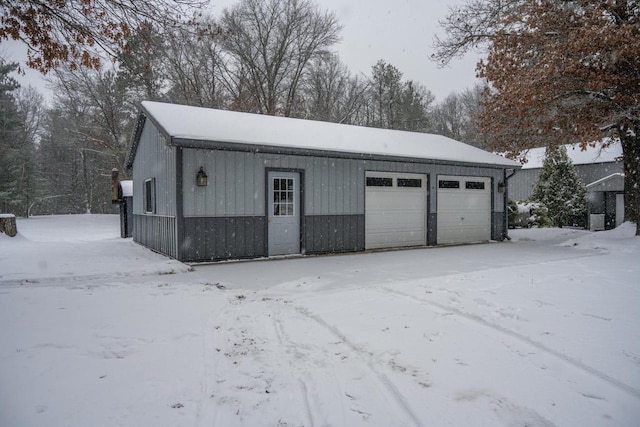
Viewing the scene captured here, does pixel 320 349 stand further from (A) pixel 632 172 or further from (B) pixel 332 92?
(B) pixel 332 92

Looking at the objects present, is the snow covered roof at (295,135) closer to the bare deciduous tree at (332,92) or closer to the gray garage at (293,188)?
the gray garage at (293,188)

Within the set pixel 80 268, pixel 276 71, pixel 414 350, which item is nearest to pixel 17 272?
pixel 80 268

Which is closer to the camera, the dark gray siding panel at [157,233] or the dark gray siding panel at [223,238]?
the dark gray siding panel at [223,238]

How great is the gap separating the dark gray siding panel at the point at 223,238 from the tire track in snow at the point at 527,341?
13.2 ft

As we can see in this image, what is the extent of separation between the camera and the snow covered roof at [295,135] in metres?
8.12

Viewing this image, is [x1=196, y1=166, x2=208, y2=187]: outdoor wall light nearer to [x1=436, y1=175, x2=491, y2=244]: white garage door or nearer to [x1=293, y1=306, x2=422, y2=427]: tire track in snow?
[x1=293, y1=306, x2=422, y2=427]: tire track in snow

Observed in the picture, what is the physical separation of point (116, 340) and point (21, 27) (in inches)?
222

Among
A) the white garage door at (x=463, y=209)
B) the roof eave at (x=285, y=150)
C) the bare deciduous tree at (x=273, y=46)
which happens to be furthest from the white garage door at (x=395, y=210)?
the bare deciduous tree at (x=273, y=46)

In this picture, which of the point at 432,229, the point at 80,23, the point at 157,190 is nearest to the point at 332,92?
the point at 432,229

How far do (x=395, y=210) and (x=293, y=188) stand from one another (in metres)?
3.19

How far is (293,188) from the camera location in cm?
912

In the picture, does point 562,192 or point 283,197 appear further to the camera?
point 562,192

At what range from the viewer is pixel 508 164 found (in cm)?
1246

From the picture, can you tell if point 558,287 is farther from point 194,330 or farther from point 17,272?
point 17,272
